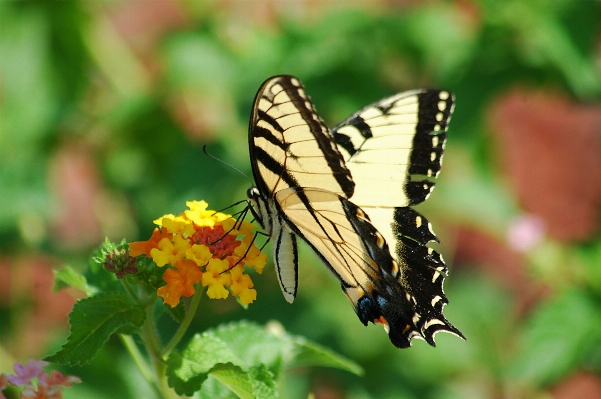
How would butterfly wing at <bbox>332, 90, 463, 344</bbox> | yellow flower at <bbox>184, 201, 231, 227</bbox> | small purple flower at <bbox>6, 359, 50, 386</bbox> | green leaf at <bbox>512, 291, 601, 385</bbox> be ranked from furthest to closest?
green leaf at <bbox>512, 291, 601, 385</bbox>
butterfly wing at <bbox>332, 90, 463, 344</bbox>
yellow flower at <bbox>184, 201, 231, 227</bbox>
small purple flower at <bbox>6, 359, 50, 386</bbox>

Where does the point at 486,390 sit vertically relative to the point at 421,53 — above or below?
below

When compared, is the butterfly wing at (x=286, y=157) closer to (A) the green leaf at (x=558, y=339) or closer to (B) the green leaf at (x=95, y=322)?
(B) the green leaf at (x=95, y=322)

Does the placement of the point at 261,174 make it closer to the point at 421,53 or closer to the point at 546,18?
the point at 421,53

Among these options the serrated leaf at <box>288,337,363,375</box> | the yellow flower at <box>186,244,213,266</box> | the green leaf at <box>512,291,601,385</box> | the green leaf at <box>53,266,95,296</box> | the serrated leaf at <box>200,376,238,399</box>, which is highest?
the green leaf at <box>512,291,601,385</box>

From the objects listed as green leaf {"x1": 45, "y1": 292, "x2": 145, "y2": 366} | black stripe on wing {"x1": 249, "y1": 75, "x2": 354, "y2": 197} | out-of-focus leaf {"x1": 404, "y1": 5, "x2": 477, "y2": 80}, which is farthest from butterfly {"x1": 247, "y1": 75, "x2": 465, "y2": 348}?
out-of-focus leaf {"x1": 404, "y1": 5, "x2": 477, "y2": 80}

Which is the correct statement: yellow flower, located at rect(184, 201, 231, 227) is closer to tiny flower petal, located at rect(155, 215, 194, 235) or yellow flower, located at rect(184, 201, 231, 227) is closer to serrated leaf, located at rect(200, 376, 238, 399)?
tiny flower petal, located at rect(155, 215, 194, 235)

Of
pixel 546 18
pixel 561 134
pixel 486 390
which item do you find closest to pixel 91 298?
pixel 546 18
